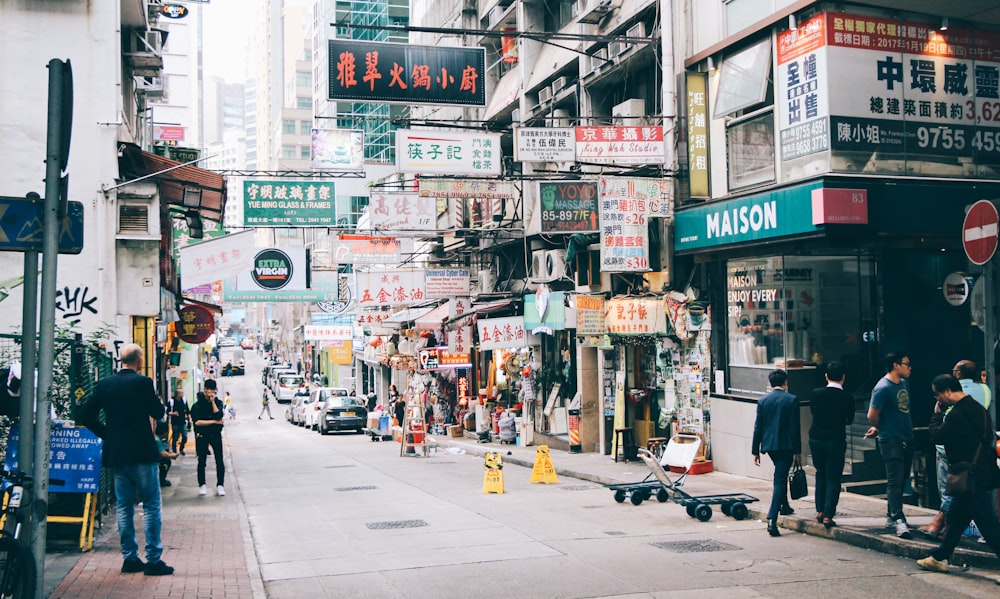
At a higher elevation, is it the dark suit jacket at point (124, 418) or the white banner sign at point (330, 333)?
the white banner sign at point (330, 333)

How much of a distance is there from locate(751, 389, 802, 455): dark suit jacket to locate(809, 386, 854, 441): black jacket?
0.97ft

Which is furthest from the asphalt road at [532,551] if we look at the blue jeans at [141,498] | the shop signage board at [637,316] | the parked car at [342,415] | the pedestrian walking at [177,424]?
the parked car at [342,415]

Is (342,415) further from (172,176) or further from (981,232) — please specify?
(981,232)

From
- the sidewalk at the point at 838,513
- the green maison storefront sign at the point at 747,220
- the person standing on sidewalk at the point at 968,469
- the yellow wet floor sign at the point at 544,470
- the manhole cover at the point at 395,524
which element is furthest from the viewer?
the yellow wet floor sign at the point at 544,470

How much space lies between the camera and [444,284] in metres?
28.8

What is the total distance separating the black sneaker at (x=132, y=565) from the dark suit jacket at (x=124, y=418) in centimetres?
97

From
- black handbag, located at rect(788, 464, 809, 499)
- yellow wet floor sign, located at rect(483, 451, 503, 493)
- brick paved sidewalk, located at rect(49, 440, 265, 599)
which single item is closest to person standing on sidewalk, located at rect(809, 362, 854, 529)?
black handbag, located at rect(788, 464, 809, 499)

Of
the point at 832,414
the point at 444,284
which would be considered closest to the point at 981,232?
the point at 832,414

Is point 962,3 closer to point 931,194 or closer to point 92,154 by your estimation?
point 931,194

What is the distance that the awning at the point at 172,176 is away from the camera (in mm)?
17828

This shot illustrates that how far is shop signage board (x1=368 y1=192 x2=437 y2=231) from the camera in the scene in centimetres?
2236

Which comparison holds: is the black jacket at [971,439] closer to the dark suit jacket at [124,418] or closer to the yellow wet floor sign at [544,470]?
the dark suit jacket at [124,418]

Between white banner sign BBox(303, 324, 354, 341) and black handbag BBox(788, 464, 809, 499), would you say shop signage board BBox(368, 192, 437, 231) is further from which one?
white banner sign BBox(303, 324, 354, 341)

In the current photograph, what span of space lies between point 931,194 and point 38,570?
1340 cm
